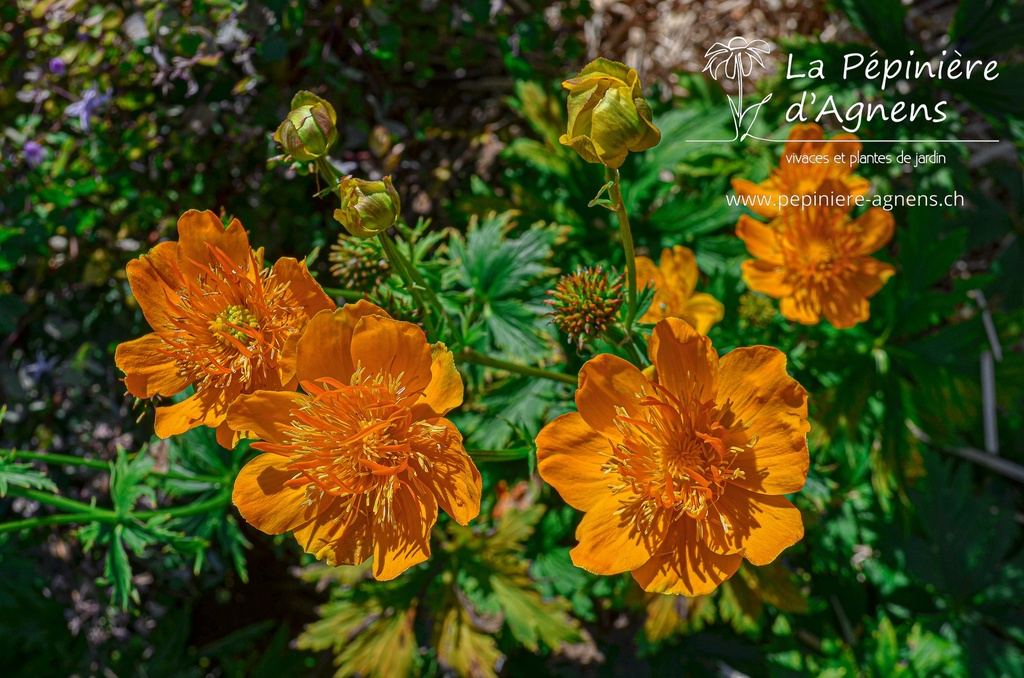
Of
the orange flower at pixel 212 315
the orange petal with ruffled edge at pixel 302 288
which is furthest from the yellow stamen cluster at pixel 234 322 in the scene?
the orange petal with ruffled edge at pixel 302 288

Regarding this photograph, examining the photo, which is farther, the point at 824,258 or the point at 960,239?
the point at 960,239

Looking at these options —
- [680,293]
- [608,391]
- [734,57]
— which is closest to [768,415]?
[608,391]

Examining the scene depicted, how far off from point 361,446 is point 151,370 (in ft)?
1.75

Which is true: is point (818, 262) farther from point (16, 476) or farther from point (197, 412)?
point (16, 476)

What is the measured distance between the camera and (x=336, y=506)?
144cm

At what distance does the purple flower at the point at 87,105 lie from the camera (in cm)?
232

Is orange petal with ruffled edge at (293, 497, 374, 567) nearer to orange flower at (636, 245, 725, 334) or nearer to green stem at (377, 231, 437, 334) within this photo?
green stem at (377, 231, 437, 334)

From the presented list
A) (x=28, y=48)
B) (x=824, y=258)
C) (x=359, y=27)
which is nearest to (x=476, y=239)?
(x=824, y=258)

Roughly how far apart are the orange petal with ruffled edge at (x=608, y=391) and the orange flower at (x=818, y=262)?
2.43 ft

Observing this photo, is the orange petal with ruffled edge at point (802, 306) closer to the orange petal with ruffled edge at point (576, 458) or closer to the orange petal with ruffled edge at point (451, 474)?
the orange petal with ruffled edge at point (576, 458)

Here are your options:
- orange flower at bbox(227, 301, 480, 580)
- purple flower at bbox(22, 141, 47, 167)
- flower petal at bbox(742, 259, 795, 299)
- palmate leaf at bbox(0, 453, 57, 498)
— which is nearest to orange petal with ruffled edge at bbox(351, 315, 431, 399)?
orange flower at bbox(227, 301, 480, 580)

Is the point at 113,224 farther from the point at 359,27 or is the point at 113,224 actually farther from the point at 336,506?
the point at 336,506

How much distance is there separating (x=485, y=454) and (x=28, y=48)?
249 centimetres

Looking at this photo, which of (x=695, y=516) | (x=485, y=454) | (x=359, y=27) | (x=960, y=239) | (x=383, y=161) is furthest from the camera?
(x=383, y=161)
